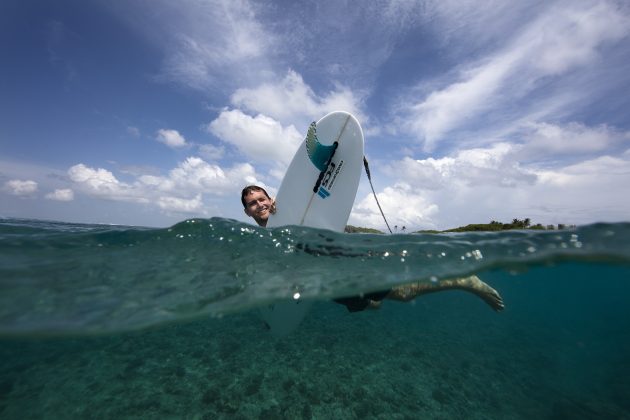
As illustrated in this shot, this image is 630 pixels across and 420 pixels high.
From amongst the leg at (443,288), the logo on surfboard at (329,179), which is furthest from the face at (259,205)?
the leg at (443,288)

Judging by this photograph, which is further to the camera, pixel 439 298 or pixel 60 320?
Answer: pixel 439 298

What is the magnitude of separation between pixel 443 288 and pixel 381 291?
217 centimetres

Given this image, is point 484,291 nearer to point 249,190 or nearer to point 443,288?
point 443,288

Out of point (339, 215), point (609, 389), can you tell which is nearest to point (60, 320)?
point (339, 215)

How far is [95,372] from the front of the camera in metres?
6.31

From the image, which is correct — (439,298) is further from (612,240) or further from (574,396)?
(612,240)

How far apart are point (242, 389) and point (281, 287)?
2.60 metres

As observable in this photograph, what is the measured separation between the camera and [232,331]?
9.10 metres

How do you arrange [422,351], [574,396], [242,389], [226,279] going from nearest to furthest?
[226,279] < [242,389] < [574,396] < [422,351]

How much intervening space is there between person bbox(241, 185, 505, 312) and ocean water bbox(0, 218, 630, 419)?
1.70ft

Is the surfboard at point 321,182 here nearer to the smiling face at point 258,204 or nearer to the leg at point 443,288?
the smiling face at point 258,204

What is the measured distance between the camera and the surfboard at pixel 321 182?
25.5ft

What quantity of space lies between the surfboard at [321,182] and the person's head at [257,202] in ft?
0.78

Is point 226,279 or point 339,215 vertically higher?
point 339,215
